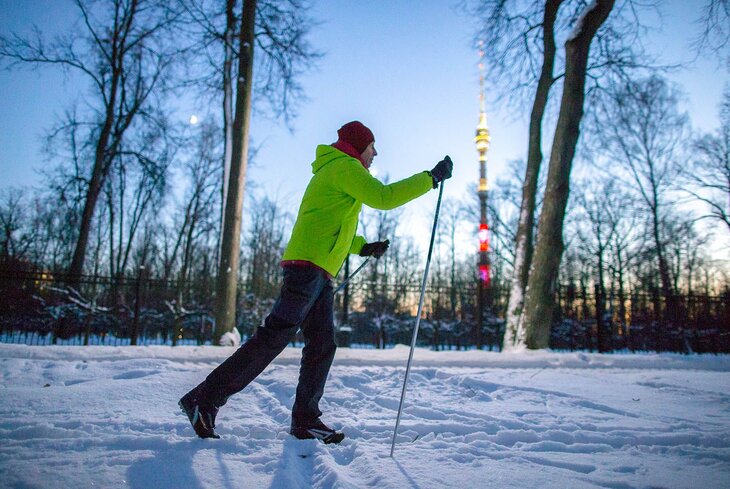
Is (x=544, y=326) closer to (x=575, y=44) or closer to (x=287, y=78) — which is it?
(x=575, y=44)

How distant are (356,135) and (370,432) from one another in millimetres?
1820

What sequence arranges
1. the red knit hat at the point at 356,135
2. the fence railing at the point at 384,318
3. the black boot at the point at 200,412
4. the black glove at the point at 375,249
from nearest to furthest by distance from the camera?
the black boot at the point at 200,412, the red knit hat at the point at 356,135, the black glove at the point at 375,249, the fence railing at the point at 384,318

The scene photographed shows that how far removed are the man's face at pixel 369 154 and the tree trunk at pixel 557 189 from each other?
17.2ft

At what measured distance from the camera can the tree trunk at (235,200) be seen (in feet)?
21.8

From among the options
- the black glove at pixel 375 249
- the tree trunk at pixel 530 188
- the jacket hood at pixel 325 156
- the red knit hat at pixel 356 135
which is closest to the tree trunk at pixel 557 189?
the tree trunk at pixel 530 188

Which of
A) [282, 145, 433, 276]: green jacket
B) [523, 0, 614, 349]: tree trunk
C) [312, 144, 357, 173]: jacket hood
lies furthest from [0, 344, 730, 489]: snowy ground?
[523, 0, 614, 349]: tree trunk

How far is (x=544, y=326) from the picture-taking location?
6695 mm

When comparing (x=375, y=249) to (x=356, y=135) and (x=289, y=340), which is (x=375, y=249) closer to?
(x=356, y=135)

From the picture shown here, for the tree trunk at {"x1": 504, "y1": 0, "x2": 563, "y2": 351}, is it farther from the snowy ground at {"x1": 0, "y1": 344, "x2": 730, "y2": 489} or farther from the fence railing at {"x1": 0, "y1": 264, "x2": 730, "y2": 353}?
the snowy ground at {"x1": 0, "y1": 344, "x2": 730, "y2": 489}

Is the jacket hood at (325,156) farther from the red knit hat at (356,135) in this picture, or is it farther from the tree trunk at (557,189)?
the tree trunk at (557,189)

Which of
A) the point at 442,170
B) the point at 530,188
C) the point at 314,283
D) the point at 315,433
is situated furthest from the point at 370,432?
the point at 530,188

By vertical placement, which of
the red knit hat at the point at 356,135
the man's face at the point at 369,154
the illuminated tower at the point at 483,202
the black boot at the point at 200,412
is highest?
the illuminated tower at the point at 483,202

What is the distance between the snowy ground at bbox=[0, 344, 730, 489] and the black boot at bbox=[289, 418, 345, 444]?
0.07 metres

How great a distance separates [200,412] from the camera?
77.4 inches
